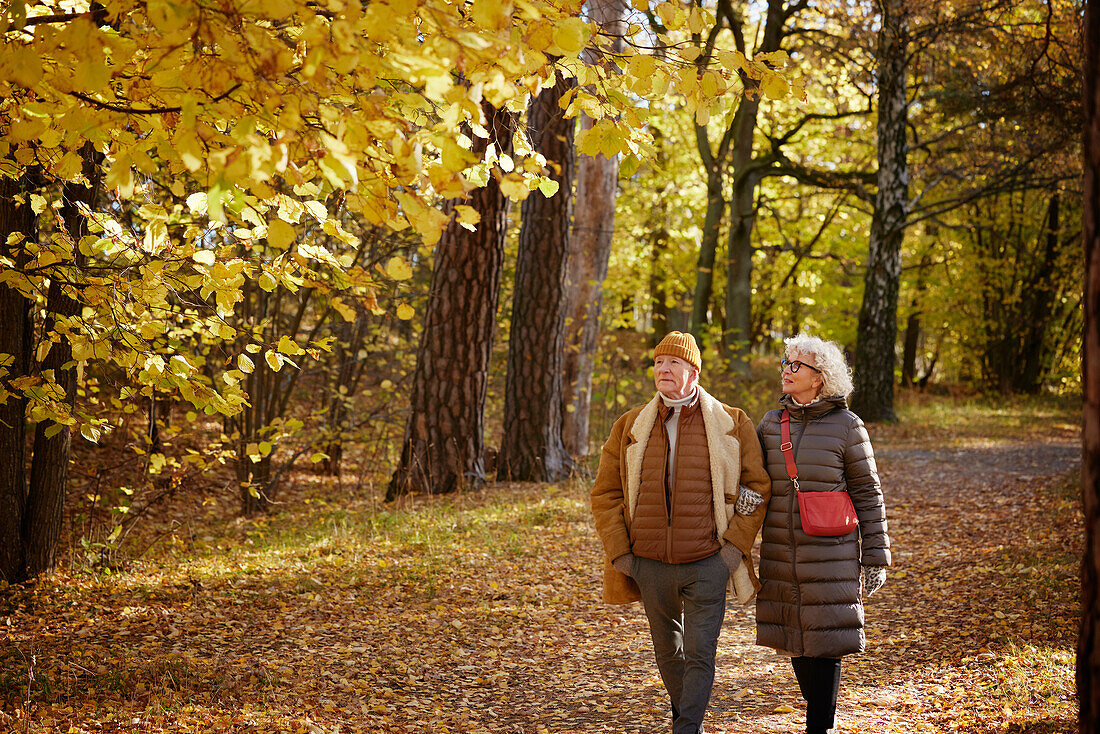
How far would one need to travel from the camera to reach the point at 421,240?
30.8ft

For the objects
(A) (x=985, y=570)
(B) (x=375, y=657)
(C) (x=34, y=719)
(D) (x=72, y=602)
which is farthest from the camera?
(A) (x=985, y=570)

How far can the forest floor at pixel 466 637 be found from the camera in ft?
13.9

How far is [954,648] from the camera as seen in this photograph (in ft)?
17.1

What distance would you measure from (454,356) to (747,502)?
630 centimetres

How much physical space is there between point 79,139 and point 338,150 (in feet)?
4.47

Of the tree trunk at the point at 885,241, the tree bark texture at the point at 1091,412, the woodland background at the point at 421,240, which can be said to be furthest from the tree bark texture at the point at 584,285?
the tree bark texture at the point at 1091,412

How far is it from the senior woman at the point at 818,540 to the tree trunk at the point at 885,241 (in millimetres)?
12605

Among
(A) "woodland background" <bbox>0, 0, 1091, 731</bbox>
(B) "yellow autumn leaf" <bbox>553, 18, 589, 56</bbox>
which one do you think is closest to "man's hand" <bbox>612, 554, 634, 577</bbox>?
(A) "woodland background" <bbox>0, 0, 1091, 731</bbox>

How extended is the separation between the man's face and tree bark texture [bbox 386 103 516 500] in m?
5.93

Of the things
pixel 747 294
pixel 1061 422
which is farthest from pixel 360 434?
pixel 1061 422

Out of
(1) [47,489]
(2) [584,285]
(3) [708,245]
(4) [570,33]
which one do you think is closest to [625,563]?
(4) [570,33]

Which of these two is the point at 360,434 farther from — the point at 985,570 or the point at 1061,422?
the point at 1061,422

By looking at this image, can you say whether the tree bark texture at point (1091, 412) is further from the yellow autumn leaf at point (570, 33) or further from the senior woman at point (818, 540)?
the senior woman at point (818, 540)

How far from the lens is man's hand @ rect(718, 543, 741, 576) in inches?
154
